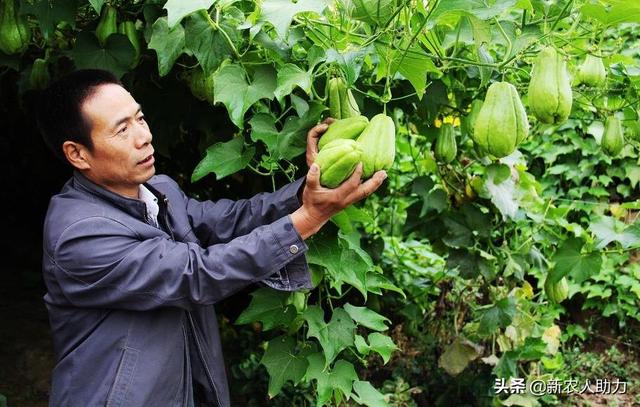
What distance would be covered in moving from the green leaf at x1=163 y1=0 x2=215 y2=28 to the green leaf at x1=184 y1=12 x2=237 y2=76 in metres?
0.25

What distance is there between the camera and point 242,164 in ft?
7.41

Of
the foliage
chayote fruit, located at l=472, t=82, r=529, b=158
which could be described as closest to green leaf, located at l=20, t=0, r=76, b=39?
the foliage

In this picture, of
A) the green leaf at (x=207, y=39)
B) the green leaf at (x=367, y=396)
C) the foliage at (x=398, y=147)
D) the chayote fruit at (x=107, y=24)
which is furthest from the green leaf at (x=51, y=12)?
the green leaf at (x=367, y=396)

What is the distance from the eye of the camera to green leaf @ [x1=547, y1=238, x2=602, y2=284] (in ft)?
10.3

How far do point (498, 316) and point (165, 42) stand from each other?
2.07m

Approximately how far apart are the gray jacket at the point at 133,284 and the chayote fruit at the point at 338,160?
7.5 inches

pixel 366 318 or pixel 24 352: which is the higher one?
pixel 366 318

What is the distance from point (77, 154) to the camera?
6.88ft

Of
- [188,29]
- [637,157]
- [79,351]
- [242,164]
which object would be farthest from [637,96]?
[637,157]

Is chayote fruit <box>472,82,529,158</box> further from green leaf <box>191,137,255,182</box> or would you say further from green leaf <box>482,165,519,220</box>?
green leaf <box>482,165,519,220</box>

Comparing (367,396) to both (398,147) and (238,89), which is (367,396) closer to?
(238,89)

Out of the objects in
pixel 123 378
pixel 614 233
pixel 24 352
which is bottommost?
pixel 24 352

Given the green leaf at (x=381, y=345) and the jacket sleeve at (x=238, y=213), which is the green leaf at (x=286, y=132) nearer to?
the jacket sleeve at (x=238, y=213)

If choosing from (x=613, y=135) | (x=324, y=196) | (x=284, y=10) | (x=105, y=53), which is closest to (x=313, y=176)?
(x=324, y=196)
